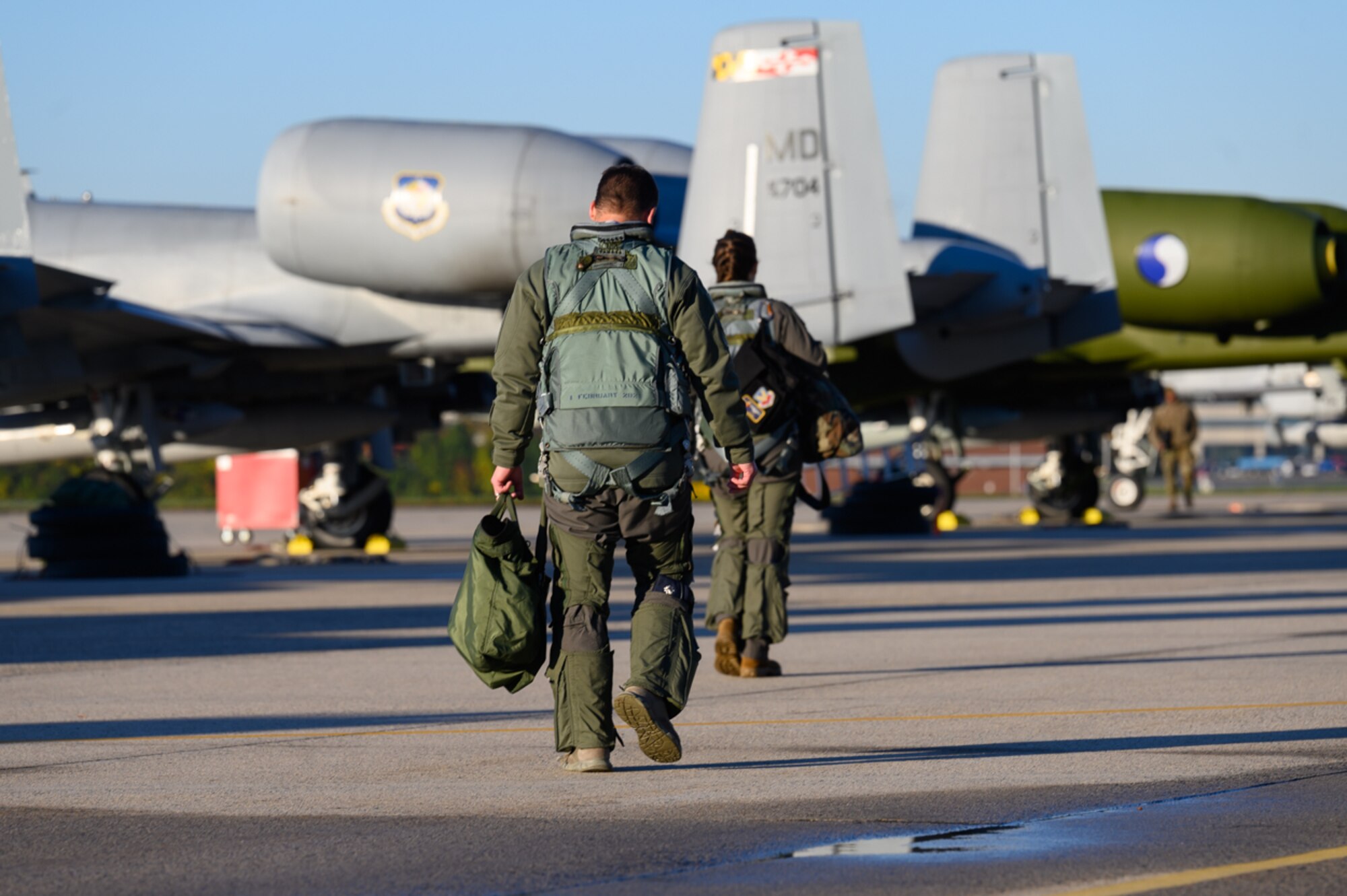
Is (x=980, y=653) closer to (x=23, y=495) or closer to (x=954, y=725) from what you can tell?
(x=954, y=725)

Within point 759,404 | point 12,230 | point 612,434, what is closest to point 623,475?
point 612,434

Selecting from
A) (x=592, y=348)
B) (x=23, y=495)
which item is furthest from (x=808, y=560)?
(x=23, y=495)

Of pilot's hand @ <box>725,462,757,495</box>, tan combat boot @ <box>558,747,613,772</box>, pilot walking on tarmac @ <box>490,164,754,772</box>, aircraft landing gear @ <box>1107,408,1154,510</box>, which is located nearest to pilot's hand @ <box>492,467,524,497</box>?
pilot walking on tarmac @ <box>490,164,754,772</box>

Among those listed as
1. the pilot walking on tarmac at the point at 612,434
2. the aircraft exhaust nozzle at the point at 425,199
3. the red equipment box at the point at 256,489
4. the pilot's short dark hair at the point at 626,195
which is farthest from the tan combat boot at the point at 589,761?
the red equipment box at the point at 256,489

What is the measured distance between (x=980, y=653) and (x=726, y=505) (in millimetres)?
1799

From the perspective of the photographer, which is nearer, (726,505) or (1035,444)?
(726,505)

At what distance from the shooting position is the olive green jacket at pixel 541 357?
18.1 feet

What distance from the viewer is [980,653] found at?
9367 millimetres

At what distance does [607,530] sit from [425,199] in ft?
40.2

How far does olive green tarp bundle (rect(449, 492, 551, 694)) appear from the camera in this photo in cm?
548

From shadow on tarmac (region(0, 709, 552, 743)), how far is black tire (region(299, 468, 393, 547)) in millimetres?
14379

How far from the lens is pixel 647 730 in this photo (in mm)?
5422

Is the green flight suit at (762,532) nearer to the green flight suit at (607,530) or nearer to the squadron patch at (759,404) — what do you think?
the squadron patch at (759,404)

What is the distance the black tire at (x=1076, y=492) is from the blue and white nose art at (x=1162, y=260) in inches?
240
